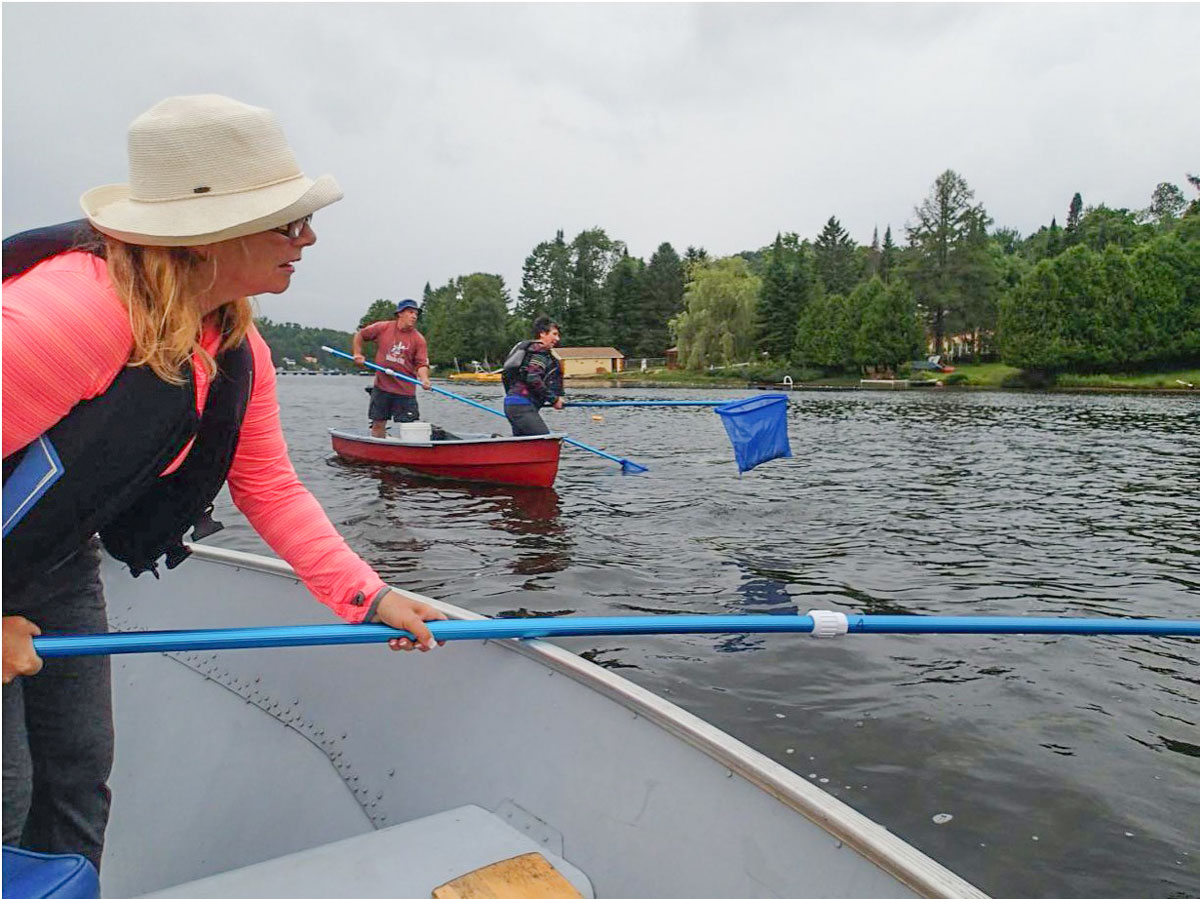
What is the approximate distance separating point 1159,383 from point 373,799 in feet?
170

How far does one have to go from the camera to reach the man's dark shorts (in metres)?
12.3

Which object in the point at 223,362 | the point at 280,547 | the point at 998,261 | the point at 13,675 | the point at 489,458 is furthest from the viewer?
the point at 998,261

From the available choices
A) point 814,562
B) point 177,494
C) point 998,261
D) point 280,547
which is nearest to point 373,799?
point 280,547

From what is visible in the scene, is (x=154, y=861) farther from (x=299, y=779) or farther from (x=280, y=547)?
(x=280, y=547)

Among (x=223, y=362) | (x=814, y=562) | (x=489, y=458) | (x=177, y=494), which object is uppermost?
(x=223, y=362)

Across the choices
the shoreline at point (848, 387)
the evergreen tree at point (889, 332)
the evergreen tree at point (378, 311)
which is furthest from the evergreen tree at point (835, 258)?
the evergreen tree at point (378, 311)

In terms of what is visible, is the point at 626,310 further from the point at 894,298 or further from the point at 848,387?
the point at 848,387

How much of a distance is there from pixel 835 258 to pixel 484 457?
81.7 metres

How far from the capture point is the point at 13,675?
154cm

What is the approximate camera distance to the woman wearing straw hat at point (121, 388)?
54.8 inches

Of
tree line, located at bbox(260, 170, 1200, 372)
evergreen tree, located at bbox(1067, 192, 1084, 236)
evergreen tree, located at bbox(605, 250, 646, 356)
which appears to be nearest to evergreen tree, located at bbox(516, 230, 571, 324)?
tree line, located at bbox(260, 170, 1200, 372)

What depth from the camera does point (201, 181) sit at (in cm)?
156

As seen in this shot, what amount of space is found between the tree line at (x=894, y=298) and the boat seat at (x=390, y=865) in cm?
5756

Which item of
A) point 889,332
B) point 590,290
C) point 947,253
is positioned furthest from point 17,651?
point 590,290
